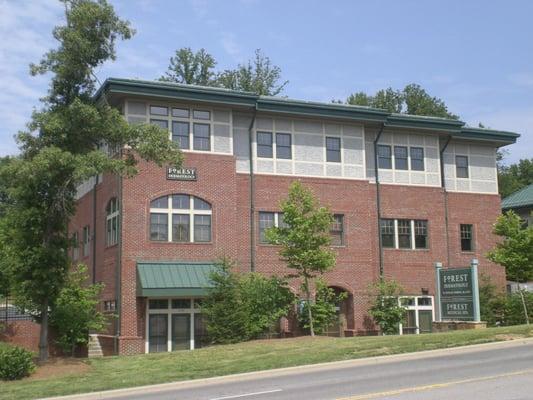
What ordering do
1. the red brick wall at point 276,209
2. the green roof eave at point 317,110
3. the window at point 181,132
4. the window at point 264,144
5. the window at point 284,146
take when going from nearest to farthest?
the red brick wall at point 276,209 < the window at point 181,132 < the green roof eave at point 317,110 < the window at point 264,144 < the window at point 284,146

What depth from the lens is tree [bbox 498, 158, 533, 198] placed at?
246 ft

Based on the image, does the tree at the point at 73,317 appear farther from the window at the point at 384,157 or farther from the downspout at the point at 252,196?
the window at the point at 384,157

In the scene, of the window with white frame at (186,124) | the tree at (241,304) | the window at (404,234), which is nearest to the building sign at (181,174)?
the window with white frame at (186,124)

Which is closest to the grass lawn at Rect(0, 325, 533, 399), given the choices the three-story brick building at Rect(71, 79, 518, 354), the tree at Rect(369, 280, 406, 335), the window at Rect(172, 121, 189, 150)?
the three-story brick building at Rect(71, 79, 518, 354)

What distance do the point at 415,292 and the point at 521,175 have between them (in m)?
51.3

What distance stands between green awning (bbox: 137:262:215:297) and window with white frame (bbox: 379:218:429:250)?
10512 mm

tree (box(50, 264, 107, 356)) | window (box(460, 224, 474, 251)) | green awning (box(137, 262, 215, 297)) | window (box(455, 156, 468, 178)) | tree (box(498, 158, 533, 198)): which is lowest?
tree (box(50, 264, 107, 356))

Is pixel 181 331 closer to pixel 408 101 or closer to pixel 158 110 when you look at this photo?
pixel 158 110

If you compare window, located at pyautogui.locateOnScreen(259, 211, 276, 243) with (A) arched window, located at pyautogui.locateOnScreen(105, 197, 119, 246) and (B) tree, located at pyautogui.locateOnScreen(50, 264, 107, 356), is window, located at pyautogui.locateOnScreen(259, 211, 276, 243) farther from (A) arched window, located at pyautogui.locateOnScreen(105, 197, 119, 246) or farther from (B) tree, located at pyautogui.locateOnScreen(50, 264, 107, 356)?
(B) tree, located at pyautogui.locateOnScreen(50, 264, 107, 356)

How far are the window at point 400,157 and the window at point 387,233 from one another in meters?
3.01

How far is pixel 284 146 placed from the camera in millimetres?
33938

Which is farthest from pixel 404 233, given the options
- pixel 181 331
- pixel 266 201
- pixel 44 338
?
pixel 44 338

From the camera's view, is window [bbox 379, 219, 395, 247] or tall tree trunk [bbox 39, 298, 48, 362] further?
window [bbox 379, 219, 395, 247]

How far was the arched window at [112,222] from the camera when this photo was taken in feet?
102
